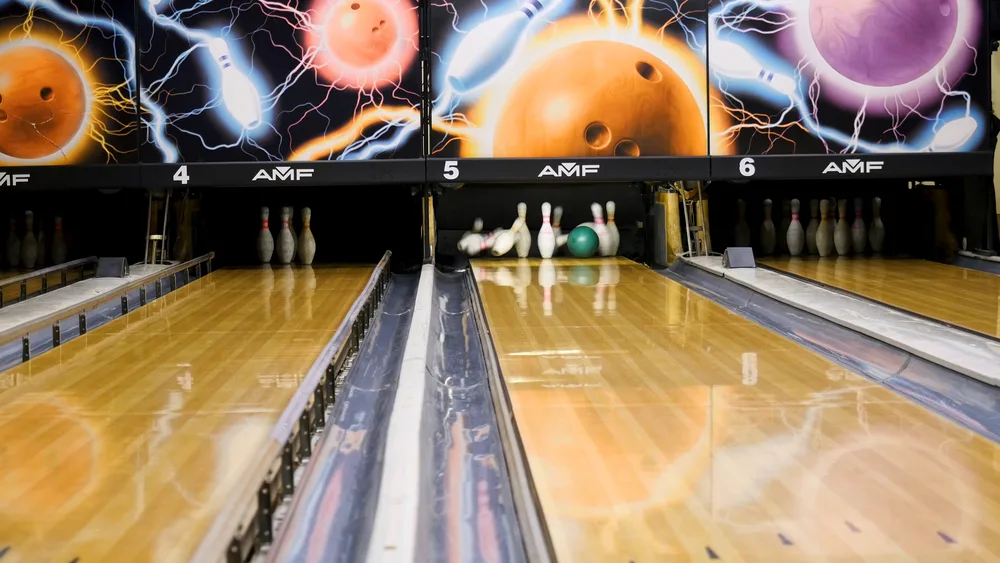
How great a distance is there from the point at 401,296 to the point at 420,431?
108 inches

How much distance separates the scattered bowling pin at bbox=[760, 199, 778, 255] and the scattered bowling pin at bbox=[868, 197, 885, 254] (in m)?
0.55

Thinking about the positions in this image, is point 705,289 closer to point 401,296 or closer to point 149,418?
point 401,296

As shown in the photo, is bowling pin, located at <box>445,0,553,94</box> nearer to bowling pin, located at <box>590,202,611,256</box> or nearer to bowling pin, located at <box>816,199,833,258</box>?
bowling pin, located at <box>590,202,611,256</box>

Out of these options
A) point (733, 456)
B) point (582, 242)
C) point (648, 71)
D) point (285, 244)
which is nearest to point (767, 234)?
point (582, 242)

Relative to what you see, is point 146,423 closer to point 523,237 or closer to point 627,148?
point 627,148

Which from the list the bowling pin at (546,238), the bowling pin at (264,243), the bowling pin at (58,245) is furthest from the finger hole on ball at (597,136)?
the bowling pin at (58,245)

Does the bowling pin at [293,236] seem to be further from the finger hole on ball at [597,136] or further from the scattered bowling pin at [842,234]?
the scattered bowling pin at [842,234]

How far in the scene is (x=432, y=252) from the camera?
6.10 m

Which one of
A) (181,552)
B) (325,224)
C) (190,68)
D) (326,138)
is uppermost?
(190,68)

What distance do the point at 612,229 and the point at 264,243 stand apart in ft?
6.68

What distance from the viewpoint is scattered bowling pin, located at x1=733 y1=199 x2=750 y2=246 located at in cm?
642

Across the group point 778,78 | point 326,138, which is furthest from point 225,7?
point 778,78

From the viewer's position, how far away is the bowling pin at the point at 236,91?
5.58 metres

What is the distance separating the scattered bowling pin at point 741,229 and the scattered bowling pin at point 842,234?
0.50 meters
